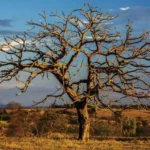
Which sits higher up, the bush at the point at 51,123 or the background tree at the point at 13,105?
the background tree at the point at 13,105

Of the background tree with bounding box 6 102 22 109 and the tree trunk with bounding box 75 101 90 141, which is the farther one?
the background tree with bounding box 6 102 22 109

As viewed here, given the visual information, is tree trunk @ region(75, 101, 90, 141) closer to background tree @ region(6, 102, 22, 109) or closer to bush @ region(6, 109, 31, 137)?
bush @ region(6, 109, 31, 137)

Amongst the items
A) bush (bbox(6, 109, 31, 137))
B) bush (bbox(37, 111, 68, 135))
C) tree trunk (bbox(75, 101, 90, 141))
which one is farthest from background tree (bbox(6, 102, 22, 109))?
tree trunk (bbox(75, 101, 90, 141))

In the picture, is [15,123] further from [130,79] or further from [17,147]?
[17,147]

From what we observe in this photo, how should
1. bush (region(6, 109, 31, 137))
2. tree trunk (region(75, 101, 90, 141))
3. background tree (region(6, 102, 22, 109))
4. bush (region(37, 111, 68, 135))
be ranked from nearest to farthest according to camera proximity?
tree trunk (region(75, 101, 90, 141)), bush (region(6, 109, 31, 137)), bush (region(37, 111, 68, 135)), background tree (region(6, 102, 22, 109))

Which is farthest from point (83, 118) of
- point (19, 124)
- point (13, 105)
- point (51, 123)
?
point (13, 105)

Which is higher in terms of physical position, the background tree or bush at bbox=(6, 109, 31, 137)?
the background tree

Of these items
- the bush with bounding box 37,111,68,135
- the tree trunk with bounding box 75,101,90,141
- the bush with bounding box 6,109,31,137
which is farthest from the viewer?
the bush with bounding box 37,111,68,135

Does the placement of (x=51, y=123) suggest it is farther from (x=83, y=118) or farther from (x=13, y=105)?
(x=83, y=118)

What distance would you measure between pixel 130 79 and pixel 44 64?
5.04m

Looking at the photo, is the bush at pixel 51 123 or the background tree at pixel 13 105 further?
the background tree at pixel 13 105

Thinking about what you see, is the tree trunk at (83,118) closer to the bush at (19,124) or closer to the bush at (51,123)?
the bush at (19,124)

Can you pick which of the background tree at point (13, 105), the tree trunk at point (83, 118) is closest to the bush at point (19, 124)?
the background tree at point (13, 105)

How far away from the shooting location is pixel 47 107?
84.7ft
